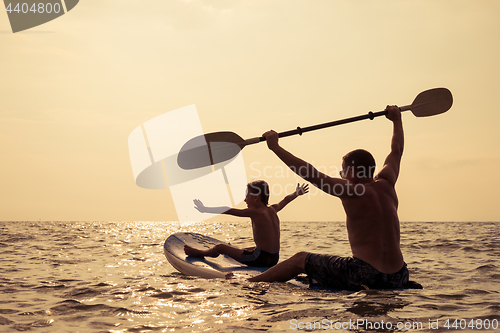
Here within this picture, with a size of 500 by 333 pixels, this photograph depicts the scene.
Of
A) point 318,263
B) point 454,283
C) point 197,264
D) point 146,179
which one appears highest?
point 146,179

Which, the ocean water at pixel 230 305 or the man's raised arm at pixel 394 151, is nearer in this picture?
the ocean water at pixel 230 305

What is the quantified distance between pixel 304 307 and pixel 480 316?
1421 mm

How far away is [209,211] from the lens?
564 cm

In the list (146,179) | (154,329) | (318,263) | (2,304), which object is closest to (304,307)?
(318,263)

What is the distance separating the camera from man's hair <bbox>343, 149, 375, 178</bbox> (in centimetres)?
348

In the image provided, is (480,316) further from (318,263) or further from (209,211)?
(209,211)

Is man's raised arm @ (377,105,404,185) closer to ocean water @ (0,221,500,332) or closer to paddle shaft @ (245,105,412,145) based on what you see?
paddle shaft @ (245,105,412,145)

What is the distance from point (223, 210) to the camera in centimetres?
576

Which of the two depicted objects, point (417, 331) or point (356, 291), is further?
point (356, 291)

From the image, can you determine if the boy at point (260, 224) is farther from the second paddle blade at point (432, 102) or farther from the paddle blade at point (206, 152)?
Answer: the second paddle blade at point (432, 102)

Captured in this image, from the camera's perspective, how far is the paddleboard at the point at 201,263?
5.30 metres

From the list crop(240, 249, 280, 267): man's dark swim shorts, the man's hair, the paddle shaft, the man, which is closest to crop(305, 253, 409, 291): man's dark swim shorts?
the man

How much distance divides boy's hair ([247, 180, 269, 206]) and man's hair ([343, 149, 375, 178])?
264 cm

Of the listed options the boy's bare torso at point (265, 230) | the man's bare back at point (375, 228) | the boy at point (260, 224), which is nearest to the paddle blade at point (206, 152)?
the boy at point (260, 224)
